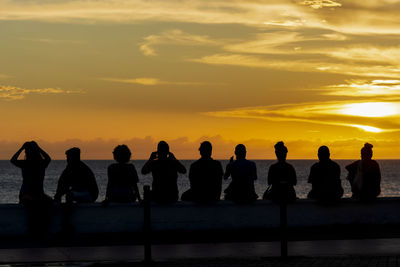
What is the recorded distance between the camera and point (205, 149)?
642 inches

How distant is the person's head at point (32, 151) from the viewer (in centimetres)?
1572

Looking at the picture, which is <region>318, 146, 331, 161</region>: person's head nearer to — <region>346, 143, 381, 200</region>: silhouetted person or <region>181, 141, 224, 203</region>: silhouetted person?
<region>346, 143, 381, 200</region>: silhouetted person

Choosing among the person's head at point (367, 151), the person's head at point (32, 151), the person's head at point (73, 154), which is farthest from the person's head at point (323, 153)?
the person's head at point (32, 151)

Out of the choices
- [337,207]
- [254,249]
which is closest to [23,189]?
[254,249]

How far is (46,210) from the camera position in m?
15.7

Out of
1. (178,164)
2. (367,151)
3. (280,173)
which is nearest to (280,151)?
(280,173)

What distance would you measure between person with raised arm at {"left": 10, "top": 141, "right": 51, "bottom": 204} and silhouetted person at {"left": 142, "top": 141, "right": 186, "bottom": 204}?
1.93 m

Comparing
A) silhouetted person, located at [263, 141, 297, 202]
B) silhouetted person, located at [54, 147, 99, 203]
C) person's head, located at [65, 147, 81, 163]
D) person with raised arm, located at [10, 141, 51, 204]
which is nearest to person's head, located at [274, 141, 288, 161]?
silhouetted person, located at [263, 141, 297, 202]

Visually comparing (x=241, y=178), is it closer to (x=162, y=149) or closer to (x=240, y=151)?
(x=240, y=151)

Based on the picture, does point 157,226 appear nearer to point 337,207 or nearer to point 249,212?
point 249,212

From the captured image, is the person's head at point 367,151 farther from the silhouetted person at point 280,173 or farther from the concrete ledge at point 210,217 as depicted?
the silhouetted person at point 280,173

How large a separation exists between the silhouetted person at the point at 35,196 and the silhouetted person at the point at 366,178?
604cm

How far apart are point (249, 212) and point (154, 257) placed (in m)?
3.25

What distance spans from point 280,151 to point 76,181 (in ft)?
13.0
